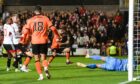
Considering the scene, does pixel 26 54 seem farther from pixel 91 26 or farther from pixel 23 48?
pixel 91 26

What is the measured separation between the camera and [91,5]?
41094 millimetres

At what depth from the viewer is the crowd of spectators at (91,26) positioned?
35.8m

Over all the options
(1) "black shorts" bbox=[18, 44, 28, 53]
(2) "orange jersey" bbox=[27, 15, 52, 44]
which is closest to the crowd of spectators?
(1) "black shorts" bbox=[18, 44, 28, 53]

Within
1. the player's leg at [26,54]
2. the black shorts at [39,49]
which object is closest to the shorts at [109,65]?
the player's leg at [26,54]

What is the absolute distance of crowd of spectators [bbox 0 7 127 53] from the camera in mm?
35781

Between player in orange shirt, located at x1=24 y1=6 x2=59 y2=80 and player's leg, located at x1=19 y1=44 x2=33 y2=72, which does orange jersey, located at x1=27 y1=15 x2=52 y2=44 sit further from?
player's leg, located at x1=19 y1=44 x2=33 y2=72

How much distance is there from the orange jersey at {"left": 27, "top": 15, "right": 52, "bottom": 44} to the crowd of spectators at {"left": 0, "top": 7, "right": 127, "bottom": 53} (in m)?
18.7

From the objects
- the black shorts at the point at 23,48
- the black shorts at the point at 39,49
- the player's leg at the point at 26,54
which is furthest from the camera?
the black shorts at the point at 23,48

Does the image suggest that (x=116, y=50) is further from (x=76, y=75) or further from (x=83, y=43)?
(x=76, y=75)

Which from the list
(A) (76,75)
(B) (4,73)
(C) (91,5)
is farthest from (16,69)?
(C) (91,5)

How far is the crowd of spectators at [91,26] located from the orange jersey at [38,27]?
18.7 m

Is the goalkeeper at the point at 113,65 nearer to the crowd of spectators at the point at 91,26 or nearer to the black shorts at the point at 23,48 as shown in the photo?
the black shorts at the point at 23,48

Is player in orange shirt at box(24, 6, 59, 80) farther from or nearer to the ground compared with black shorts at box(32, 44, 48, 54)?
farther from the ground

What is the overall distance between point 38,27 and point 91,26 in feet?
71.6
